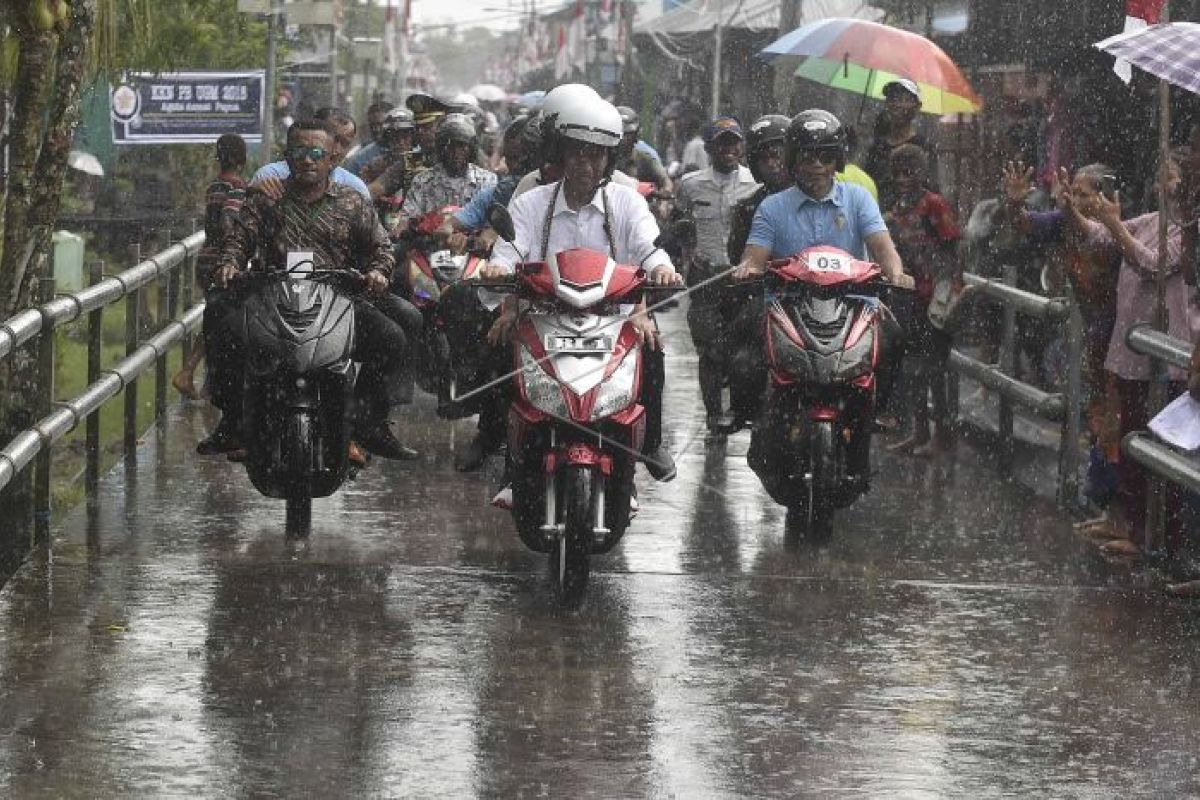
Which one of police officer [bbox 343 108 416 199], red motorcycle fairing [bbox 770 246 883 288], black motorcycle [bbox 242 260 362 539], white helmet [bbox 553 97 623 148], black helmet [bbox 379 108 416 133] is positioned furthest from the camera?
black helmet [bbox 379 108 416 133]

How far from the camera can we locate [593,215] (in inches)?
377

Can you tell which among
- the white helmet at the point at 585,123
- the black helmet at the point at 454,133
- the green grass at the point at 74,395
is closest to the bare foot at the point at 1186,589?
the white helmet at the point at 585,123

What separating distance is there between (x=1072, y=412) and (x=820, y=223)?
1.55 meters

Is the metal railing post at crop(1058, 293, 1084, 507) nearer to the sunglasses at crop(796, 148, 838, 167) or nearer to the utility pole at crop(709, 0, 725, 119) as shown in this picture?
A: the sunglasses at crop(796, 148, 838, 167)

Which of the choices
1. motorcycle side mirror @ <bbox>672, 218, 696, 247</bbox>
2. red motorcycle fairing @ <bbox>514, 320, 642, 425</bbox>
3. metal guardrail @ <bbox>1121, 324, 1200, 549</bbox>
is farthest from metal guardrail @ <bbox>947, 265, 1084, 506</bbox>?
red motorcycle fairing @ <bbox>514, 320, 642, 425</bbox>

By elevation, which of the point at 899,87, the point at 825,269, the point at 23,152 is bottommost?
the point at 825,269

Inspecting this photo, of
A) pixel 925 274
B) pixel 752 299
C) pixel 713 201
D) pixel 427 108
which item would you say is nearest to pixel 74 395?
pixel 752 299

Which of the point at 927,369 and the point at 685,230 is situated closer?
the point at 685,230

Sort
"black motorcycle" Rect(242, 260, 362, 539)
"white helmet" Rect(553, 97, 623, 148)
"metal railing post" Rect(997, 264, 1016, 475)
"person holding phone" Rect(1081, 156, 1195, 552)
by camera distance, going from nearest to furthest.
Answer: "white helmet" Rect(553, 97, 623, 148) → "black motorcycle" Rect(242, 260, 362, 539) → "person holding phone" Rect(1081, 156, 1195, 552) → "metal railing post" Rect(997, 264, 1016, 475)

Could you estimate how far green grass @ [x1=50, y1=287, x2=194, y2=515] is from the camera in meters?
13.6

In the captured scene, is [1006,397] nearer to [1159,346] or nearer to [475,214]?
[1159,346]

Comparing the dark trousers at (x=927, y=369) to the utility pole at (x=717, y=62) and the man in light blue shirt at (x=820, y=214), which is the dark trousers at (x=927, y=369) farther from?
the utility pole at (x=717, y=62)

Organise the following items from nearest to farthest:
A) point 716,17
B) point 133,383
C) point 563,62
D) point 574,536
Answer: point 574,536 → point 133,383 → point 716,17 → point 563,62

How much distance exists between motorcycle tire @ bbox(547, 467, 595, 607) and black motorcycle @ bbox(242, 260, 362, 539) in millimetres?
1472
